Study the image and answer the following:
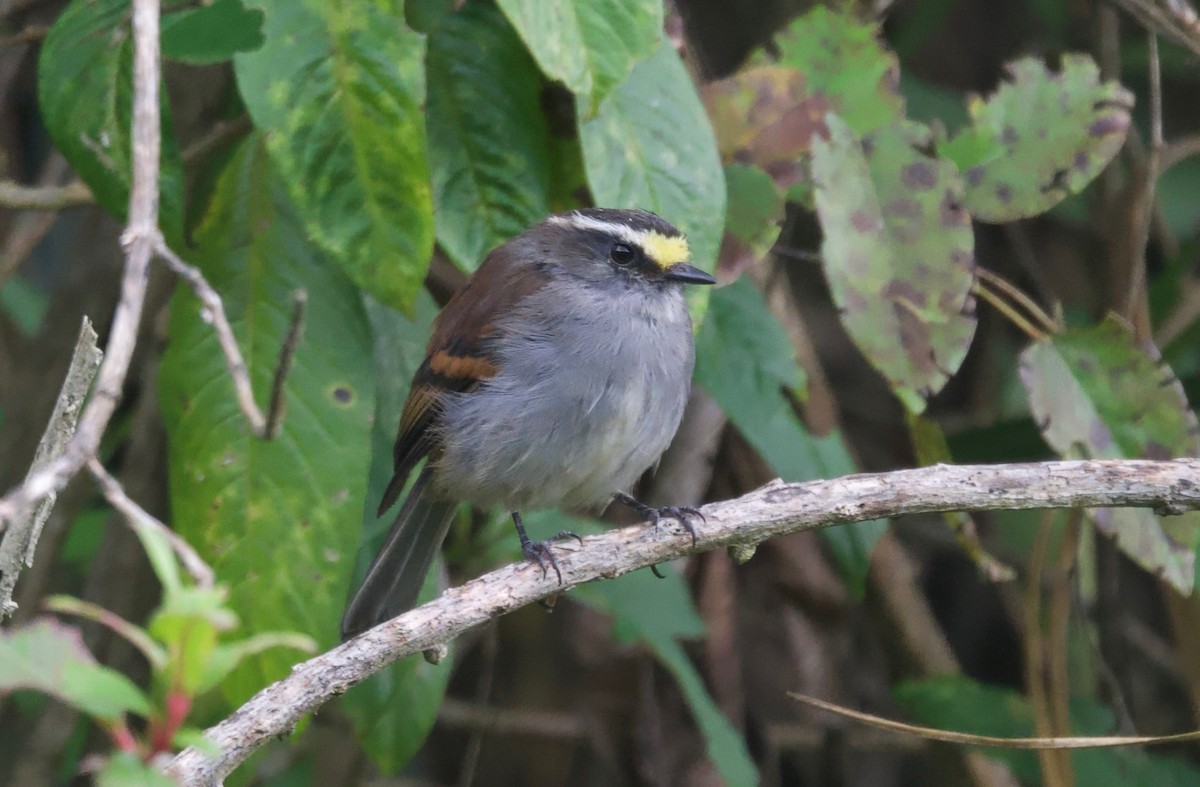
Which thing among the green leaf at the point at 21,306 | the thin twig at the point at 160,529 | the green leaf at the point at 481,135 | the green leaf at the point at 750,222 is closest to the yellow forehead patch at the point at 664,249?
the green leaf at the point at 750,222

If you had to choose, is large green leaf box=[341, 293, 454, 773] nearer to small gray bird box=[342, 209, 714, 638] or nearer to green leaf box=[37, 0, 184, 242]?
small gray bird box=[342, 209, 714, 638]

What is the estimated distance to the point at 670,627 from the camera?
363 centimetres

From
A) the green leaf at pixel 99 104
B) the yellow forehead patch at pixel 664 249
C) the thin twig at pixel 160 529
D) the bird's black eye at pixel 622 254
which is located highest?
the thin twig at pixel 160 529

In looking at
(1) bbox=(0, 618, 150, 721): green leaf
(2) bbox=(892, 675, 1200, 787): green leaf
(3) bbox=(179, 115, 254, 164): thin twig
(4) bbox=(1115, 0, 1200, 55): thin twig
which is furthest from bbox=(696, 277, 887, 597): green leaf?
(1) bbox=(0, 618, 150, 721): green leaf

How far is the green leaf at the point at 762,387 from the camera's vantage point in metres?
3.20

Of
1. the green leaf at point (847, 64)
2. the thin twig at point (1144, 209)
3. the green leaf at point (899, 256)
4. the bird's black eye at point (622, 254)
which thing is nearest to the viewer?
the green leaf at point (899, 256)

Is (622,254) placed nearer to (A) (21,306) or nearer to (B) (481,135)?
(B) (481,135)

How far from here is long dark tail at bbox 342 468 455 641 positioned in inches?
132

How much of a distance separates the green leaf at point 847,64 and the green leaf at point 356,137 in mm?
1113

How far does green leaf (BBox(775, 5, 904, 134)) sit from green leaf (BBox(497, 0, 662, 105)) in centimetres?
82

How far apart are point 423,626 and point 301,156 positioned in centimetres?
97

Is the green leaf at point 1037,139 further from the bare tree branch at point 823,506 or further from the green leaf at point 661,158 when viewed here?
the bare tree branch at point 823,506

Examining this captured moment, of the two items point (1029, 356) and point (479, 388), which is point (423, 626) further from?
point (1029, 356)

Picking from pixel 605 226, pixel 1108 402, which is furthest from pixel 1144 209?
pixel 605 226
